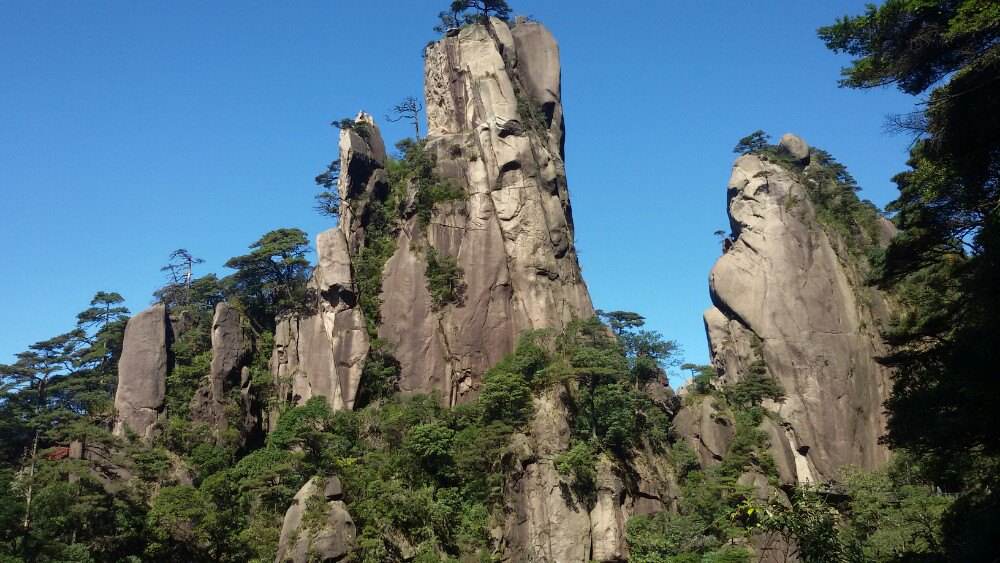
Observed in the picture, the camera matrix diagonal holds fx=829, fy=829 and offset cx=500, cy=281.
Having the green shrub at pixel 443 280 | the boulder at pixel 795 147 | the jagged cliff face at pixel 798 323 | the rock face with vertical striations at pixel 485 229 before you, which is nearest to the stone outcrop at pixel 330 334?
the rock face with vertical striations at pixel 485 229

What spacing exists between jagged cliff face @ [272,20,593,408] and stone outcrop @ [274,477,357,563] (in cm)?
668

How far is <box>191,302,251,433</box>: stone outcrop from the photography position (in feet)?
123

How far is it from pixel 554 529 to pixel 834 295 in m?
21.1

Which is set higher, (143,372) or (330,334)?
(330,334)

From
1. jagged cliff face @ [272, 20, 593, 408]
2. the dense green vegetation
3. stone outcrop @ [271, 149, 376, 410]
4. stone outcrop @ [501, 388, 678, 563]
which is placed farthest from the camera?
jagged cliff face @ [272, 20, 593, 408]

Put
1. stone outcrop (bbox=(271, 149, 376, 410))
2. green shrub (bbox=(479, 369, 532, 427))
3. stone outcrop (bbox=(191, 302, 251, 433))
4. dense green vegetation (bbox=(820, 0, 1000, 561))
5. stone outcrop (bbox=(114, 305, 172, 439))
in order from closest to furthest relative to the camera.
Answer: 1. dense green vegetation (bbox=(820, 0, 1000, 561))
2. green shrub (bbox=(479, 369, 532, 427))
3. stone outcrop (bbox=(114, 305, 172, 439))
4. stone outcrop (bbox=(191, 302, 251, 433))
5. stone outcrop (bbox=(271, 149, 376, 410))

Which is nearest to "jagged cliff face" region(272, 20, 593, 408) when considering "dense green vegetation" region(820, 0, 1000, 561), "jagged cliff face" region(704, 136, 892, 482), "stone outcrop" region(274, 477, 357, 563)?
"stone outcrop" region(274, 477, 357, 563)

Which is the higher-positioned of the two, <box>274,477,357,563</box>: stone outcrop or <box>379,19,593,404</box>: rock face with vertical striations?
<box>379,19,593,404</box>: rock face with vertical striations

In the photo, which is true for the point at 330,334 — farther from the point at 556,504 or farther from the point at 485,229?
the point at 556,504

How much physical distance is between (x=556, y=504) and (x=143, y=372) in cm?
1955

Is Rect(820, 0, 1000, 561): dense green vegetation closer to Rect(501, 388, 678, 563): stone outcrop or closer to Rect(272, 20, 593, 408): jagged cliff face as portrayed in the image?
Rect(501, 388, 678, 563): stone outcrop

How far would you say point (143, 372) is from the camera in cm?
3766

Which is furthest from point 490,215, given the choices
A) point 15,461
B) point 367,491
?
point 15,461

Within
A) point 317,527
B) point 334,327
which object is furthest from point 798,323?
point 317,527
